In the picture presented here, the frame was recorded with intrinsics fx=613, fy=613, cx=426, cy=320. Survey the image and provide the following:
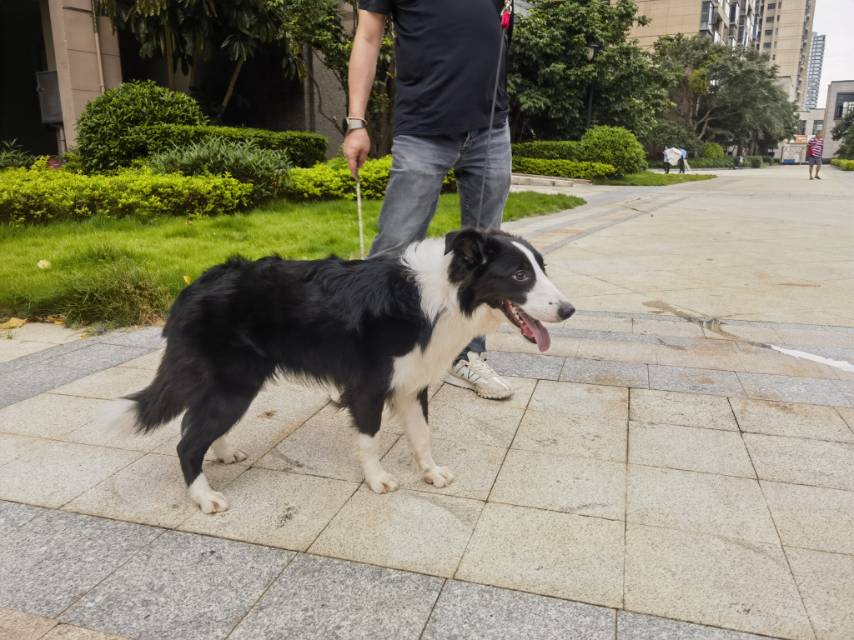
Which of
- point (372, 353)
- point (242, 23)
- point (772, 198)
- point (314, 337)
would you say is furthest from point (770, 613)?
point (772, 198)

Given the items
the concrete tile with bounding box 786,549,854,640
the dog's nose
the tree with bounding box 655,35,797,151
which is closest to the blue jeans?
the dog's nose

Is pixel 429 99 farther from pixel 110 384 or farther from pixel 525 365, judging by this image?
pixel 110 384

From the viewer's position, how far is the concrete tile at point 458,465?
2658 mm

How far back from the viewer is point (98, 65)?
563 inches

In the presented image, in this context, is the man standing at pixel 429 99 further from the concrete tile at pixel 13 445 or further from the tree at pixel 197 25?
the tree at pixel 197 25

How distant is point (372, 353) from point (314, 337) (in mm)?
254

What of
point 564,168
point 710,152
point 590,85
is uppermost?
point 590,85

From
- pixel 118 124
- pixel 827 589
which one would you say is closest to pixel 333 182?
pixel 118 124

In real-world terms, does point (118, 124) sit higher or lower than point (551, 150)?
higher

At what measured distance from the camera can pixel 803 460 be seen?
284 centimetres

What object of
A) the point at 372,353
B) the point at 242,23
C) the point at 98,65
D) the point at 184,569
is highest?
the point at 242,23

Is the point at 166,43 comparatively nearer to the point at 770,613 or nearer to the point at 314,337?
the point at 314,337

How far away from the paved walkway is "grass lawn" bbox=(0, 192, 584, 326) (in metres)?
0.72

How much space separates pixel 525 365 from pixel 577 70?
2300cm
